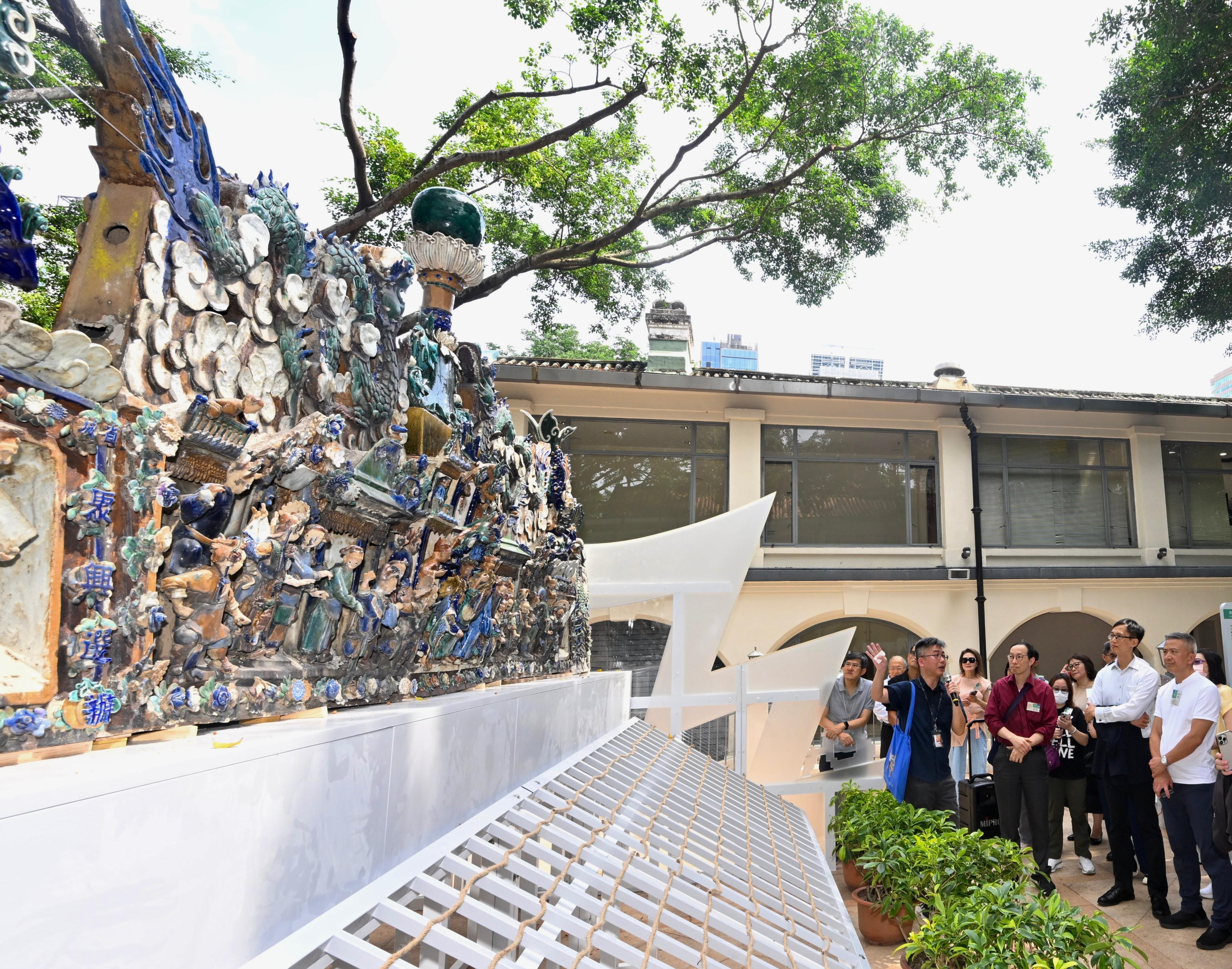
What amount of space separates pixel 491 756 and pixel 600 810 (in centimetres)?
56

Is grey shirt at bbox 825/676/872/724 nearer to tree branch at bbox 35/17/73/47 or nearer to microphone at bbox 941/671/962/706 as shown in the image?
microphone at bbox 941/671/962/706

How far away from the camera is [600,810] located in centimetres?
318

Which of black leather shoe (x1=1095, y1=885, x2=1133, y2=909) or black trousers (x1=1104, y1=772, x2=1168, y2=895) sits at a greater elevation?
black trousers (x1=1104, y1=772, x2=1168, y2=895)

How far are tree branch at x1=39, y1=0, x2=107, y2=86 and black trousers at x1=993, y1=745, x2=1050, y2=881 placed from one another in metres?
6.75

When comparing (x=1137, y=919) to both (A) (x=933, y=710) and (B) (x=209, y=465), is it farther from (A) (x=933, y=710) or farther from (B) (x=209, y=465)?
(B) (x=209, y=465)

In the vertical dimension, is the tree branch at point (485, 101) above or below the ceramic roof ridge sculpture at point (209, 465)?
above

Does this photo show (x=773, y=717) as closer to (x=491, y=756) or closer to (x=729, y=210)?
(x=491, y=756)

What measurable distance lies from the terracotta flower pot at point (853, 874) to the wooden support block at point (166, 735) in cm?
504

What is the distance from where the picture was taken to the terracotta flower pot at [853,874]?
223 inches

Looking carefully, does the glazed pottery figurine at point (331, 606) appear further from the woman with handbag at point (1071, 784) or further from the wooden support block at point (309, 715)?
the woman with handbag at point (1071, 784)

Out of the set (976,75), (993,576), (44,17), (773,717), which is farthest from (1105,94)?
(44,17)

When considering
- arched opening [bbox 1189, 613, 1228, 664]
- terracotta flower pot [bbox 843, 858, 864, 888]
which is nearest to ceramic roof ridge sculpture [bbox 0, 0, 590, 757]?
terracotta flower pot [bbox 843, 858, 864, 888]

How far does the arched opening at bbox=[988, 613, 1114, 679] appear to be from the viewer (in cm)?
1680

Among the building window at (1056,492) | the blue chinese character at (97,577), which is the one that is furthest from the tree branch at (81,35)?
the building window at (1056,492)
